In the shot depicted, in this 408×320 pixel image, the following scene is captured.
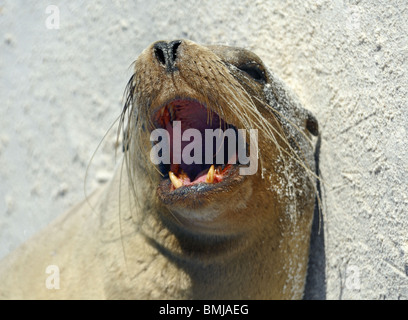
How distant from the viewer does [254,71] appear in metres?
2.51

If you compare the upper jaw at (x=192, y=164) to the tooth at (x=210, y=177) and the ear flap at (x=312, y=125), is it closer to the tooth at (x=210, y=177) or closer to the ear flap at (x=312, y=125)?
the tooth at (x=210, y=177)

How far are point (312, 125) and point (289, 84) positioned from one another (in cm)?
37

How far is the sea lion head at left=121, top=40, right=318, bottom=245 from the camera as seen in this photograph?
86.7 inches

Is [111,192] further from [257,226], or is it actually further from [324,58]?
[324,58]

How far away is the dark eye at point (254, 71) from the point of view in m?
2.49

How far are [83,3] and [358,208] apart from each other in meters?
2.59

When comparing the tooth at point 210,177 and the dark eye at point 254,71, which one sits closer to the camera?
the tooth at point 210,177

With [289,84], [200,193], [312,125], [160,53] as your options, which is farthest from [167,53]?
[289,84]

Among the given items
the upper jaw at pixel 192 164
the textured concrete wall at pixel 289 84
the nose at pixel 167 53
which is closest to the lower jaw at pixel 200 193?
the upper jaw at pixel 192 164

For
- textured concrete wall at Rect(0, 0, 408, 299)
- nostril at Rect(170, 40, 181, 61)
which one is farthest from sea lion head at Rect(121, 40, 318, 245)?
textured concrete wall at Rect(0, 0, 408, 299)

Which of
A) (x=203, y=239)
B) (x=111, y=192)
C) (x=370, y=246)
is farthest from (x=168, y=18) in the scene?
(x=370, y=246)

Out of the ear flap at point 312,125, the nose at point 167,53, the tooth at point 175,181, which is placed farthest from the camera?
the ear flap at point 312,125

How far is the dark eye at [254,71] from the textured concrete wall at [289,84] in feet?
1.13

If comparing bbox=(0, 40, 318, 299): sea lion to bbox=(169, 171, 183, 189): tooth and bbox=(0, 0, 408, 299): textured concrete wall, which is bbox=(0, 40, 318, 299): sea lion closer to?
bbox=(169, 171, 183, 189): tooth
